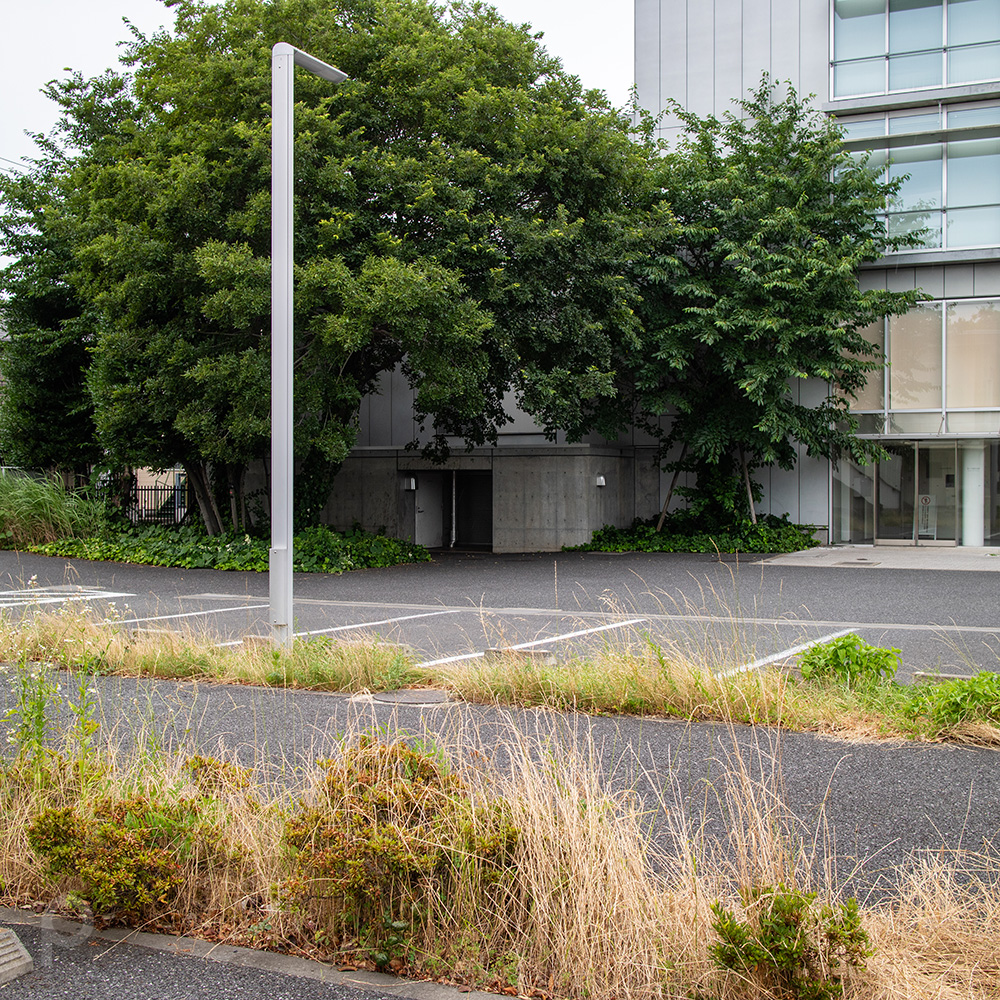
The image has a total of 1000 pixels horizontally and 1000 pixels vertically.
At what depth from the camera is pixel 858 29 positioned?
2545 centimetres

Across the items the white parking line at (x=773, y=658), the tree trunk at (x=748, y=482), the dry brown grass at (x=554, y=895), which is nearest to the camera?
the dry brown grass at (x=554, y=895)

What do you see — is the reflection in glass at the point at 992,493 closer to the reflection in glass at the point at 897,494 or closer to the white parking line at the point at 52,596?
the reflection in glass at the point at 897,494


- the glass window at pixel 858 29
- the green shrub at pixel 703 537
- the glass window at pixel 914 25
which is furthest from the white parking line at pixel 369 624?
the glass window at pixel 914 25

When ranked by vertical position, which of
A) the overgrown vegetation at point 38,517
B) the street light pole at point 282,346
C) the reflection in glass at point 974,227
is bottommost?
the overgrown vegetation at point 38,517

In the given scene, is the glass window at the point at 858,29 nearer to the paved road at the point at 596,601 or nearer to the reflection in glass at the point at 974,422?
the reflection in glass at the point at 974,422

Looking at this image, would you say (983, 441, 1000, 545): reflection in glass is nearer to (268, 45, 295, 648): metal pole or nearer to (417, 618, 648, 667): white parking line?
(417, 618, 648, 667): white parking line

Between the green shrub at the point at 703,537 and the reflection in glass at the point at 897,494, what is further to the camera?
the reflection in glass at the point at 897,494

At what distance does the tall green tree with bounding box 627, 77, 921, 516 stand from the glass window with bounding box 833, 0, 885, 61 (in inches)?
66.6

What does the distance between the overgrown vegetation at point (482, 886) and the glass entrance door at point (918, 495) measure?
22668mm

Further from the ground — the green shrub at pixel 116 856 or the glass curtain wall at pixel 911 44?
the glass curtain wall at pixel 911 44

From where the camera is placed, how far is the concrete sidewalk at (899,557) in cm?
2084

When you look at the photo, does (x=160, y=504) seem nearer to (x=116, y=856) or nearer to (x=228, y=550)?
(x=228, y=550)

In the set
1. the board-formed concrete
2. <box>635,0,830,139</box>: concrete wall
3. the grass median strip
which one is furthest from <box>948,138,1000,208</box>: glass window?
the board-formed concrete

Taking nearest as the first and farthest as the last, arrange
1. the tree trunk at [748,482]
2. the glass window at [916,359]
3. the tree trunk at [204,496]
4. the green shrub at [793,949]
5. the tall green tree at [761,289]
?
the green shrub at [793,949] < the tall green tree at [761,289] < the tree trunk at [204,496] < the glass window at [916,359] < the tree trunk at [748,482]
